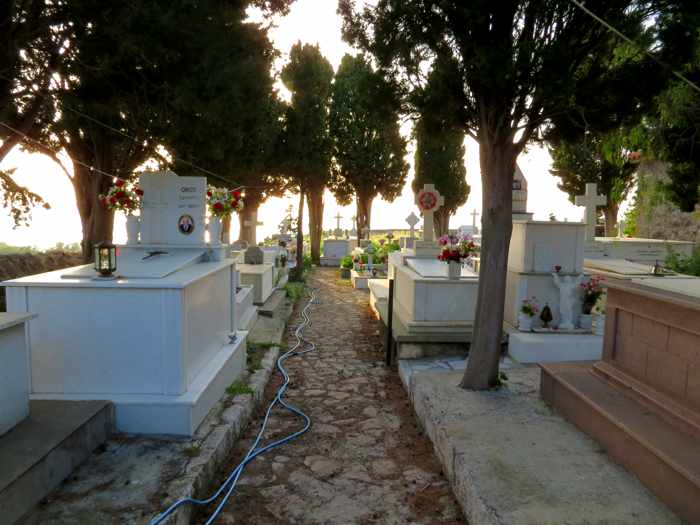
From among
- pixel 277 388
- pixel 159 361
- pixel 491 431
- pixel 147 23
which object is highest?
pixel 147 23

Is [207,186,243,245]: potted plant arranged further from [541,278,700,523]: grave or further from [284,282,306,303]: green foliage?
[284,282,306,303]: green foliage

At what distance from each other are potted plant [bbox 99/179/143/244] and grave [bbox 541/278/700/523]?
5.06 m

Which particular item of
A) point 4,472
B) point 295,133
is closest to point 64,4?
point 4,472

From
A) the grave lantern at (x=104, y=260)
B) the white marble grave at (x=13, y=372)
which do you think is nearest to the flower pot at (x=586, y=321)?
the grave lantern at (x=104, y=260)

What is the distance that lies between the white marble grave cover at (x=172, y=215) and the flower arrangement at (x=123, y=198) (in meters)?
0.09

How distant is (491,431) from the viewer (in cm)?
412

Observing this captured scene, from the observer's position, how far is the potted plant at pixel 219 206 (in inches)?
274

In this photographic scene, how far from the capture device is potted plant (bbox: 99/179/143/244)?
6.18 meters

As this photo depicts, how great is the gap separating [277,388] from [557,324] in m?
3.90

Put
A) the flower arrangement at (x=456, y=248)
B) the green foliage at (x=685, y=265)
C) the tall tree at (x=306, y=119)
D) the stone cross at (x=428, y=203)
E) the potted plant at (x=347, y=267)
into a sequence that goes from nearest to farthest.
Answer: the flower arrangement at (x=456, y=248)
the stone cross at (x=428, y=203)
the green foliage at (x=685, y=265)
the tall tree at (x=306, y=119)
the potted plant at (x=347, y=267)

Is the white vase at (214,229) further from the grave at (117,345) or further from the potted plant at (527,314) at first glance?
the potted plant at (527,314)

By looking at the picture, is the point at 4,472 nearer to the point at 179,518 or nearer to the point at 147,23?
the point at 179,518

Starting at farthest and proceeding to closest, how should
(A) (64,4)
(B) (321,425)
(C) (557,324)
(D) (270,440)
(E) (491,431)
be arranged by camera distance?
(C) (557,324), (A) (64,4), (B) (321,425), (D) (270,440), (E) (491,431)

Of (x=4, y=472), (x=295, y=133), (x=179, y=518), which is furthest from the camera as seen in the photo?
(x=295, y=133)
